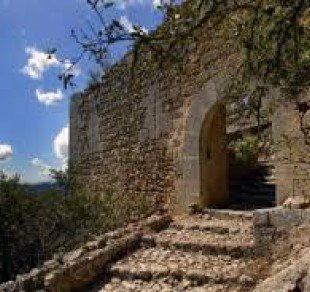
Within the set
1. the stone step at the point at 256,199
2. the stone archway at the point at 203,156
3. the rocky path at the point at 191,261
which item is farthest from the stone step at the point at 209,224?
the stone step at the point at 256,199

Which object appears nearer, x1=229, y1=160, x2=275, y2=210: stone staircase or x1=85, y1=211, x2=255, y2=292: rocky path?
x1=85, y1=211, x2=255, y2=292: rocky path

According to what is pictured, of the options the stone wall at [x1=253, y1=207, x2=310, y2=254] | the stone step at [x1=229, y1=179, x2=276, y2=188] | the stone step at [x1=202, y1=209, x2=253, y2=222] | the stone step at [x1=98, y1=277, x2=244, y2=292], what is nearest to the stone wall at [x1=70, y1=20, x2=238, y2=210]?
the stone step at [x1=202, y1=209, x2=253, y2=222]

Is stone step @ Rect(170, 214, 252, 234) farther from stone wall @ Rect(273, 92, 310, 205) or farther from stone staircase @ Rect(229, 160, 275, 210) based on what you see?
stone staircase @ Rect(229, 160, 275, 210)

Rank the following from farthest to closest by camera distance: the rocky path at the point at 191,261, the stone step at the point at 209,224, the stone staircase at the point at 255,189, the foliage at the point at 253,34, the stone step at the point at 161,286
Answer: the stone staircase at the point at 255,189 < the stone step at the point at 209,224 < the rocky path at the point at 191,261 < the stone step at the point at 161,286 < the foliage at the point at 253,34

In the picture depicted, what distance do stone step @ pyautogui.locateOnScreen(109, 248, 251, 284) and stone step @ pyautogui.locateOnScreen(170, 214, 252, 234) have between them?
77 centimetres

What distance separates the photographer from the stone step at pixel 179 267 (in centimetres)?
689

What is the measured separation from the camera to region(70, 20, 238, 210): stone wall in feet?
32.7

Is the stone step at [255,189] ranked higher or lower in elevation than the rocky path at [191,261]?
higher

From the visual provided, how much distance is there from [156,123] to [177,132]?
72 centimetres

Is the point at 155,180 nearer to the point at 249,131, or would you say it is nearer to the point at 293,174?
the point at 249,131

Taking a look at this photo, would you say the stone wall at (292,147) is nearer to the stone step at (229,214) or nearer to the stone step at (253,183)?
the stone step at (229,214)

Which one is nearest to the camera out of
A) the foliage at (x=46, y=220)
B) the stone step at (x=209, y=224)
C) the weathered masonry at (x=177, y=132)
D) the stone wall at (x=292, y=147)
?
the stone wall at (x=292, y=147)

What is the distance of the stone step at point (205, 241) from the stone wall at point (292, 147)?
0.86 meters

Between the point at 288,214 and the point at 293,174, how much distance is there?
147 centimetres
